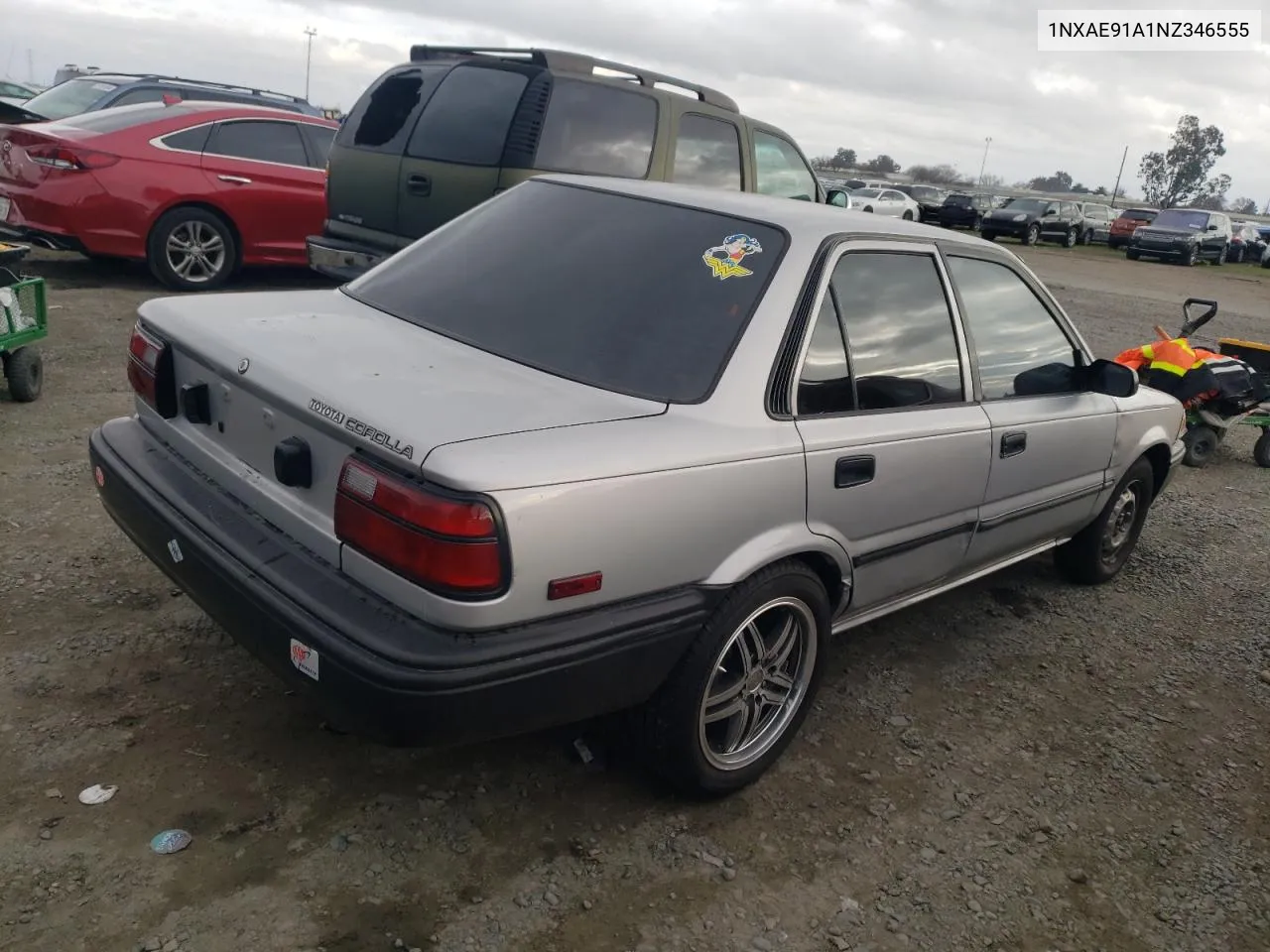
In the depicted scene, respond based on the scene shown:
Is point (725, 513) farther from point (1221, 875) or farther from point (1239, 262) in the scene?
point (1239, 262)

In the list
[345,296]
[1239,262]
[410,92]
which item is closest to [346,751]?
[345,296]

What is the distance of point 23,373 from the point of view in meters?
5.41

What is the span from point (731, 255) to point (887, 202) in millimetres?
27309

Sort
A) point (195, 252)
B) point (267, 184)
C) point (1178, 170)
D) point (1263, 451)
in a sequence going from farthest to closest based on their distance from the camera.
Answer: point (1178, 170) < point (267, 184) < point (195, 252) < point (1263, 451)

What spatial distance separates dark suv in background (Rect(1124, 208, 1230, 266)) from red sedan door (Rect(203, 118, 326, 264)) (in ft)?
83.9

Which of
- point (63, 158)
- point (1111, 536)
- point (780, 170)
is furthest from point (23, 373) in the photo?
point (1111, 536)

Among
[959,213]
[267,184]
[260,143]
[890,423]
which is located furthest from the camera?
[959,213]

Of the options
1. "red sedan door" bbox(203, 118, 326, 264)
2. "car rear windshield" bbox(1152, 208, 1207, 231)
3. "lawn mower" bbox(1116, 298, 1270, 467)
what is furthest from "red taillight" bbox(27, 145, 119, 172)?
"car rear windshield" bbox(1152, 208, 1207, 231)

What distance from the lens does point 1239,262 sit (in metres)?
32.8

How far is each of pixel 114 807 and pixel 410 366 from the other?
4.39 feet

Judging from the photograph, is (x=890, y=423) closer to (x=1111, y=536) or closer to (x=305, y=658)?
(x=305, y=658)

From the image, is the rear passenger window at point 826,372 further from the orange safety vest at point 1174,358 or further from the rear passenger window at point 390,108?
the orange safety vest at point 1174,358

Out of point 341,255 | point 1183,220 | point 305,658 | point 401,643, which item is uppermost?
point 1183,220

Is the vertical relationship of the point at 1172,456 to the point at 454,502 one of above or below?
below
